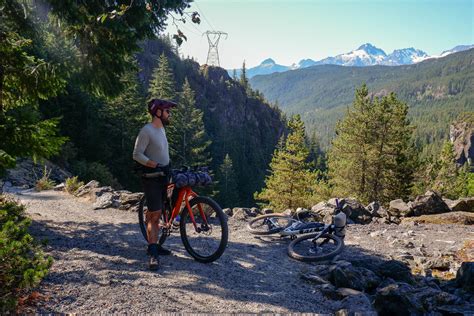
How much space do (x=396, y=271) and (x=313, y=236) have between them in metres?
1.87

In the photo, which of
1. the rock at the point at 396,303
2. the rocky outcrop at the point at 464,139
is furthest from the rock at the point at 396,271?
the rocky outcrop at the point at 464,139

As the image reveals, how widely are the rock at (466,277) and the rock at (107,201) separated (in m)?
8.52

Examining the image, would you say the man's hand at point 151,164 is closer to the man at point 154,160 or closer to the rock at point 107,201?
the man at point 154,160

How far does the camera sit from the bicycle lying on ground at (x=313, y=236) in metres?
6.69

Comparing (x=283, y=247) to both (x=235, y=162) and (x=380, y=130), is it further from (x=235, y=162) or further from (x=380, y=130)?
(x=235, y=162)

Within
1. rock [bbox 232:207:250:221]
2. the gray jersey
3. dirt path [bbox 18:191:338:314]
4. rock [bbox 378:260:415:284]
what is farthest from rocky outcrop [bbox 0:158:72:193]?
rock [bbox 378:260:415:284]

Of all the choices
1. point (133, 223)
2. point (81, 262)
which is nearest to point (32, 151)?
point (81, 262)

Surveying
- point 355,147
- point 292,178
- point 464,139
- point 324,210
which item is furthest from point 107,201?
point 464,139

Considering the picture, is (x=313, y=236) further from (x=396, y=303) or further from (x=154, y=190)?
(x=154, y=190)

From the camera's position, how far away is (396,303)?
4477 millimetres

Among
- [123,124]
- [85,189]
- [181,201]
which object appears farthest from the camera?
[123,124]

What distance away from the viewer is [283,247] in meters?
7.48

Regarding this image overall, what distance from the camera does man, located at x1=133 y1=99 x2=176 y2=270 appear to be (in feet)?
17.3

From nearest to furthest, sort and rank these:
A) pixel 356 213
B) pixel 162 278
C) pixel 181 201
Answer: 1. pixel 162 278
2. pixel 181 201
3. pixel 356 213
